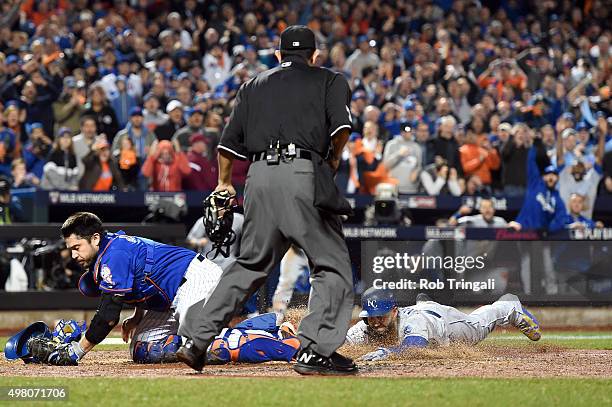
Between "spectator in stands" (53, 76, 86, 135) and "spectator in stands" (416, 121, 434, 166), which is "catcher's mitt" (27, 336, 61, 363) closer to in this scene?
"spectator in stands" (53, 76, 86, 135)

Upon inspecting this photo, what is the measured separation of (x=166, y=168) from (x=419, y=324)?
6565 mm

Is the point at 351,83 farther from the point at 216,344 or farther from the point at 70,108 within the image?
the point at 216,344

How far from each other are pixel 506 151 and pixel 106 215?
592cm

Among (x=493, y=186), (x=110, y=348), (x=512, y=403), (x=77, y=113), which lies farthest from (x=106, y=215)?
(x=512, y=403)

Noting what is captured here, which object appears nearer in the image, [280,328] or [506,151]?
[280,328]

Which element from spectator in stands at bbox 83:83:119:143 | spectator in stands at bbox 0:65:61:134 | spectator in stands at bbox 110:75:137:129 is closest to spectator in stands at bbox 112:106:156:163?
spectator in stands at bbox 83:83:119:143

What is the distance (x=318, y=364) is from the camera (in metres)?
6.77

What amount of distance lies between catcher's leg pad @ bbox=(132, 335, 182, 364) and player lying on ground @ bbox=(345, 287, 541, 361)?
1.37 m

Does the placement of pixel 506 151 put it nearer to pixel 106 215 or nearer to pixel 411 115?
pixel 411 115

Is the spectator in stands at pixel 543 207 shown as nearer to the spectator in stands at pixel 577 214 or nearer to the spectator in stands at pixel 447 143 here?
the spectator in stands at pixel 577 214

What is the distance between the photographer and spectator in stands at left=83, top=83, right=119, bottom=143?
1546 cm

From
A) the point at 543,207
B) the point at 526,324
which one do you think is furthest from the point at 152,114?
the point at 526,324

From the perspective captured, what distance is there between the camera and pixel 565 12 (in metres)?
24.0

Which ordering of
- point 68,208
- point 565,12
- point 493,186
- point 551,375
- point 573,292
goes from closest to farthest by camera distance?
point 551,375
point 573,292
point 68,208
point 493,186
point 565,12
